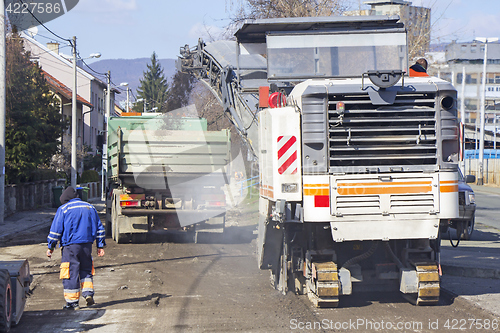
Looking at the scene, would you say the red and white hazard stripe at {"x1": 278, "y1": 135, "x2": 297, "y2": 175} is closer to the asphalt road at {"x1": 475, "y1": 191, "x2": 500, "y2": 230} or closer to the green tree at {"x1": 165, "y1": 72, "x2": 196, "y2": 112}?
the asphalt road at {"x1": 475, "y1": 191, "x2": 500, "y2": 230}

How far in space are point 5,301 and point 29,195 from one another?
2019 centimetres

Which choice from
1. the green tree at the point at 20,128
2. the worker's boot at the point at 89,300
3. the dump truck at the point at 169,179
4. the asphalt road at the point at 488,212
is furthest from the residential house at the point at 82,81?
the worker's boot at the point at 89,300

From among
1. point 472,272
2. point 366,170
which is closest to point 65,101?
point 472,272

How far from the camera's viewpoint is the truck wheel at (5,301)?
18.4ft

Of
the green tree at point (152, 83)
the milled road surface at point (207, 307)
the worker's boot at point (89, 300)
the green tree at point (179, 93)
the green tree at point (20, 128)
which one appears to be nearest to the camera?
the milled road surface at point (207, 307)

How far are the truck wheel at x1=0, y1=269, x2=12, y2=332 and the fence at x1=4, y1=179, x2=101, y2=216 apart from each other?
16487mm

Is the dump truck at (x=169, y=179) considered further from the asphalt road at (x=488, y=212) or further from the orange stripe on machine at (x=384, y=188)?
the asphalt road at (x=488, y=212)

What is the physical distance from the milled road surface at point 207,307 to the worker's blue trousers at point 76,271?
235 millimetres

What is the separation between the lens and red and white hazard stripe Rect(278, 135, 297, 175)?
21.9 feet

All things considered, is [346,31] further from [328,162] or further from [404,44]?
[328,162]

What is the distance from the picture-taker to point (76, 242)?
7.60m

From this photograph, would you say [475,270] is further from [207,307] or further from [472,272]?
[207,307]

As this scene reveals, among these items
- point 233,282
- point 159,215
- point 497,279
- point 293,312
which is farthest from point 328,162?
point 159,215

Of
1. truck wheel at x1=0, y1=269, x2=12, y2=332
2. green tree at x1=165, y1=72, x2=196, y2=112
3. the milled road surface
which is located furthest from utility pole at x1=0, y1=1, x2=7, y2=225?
green tree at x1=165, y1=72, x2=196, y2=112
